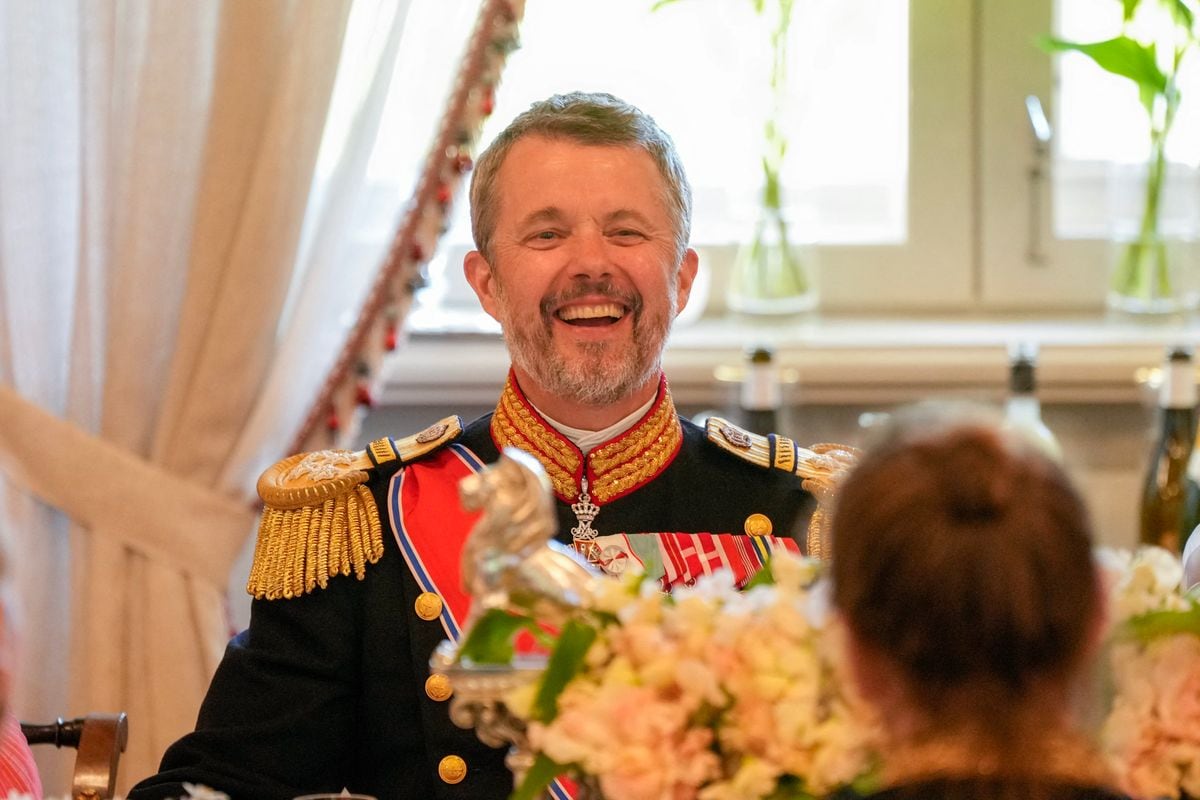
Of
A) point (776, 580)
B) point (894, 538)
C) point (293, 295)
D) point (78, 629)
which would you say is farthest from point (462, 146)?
point (894, 538)

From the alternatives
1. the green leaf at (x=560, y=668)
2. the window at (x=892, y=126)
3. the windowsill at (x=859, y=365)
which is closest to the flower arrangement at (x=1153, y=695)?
the green leaf at (x=560, y=668)

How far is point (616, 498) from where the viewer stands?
5.57 ft

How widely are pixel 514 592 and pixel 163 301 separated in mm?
1317

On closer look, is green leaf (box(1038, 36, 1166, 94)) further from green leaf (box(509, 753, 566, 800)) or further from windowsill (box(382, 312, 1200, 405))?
green leaf (box(509, 753, 566, 800))

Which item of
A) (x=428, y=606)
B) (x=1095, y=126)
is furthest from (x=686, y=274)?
(x=1095, y=126)

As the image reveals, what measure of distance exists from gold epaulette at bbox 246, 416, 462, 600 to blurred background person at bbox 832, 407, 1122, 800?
0.87 m

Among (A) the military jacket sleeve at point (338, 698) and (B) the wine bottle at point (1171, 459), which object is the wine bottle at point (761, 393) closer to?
(B) the wine bottle at point (1171, 459)

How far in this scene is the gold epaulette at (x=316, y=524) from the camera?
1.62 meters

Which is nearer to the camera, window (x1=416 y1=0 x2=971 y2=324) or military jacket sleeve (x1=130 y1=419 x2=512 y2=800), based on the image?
military jacket sleeve (x1=130 y1=419 x2=512 y2=800)

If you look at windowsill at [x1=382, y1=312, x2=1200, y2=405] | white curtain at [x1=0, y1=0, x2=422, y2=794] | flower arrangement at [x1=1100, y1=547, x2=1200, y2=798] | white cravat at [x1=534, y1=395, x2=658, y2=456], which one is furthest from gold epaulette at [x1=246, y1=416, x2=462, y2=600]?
flower arrangement at [x1=1100, y1=547, x2=1200, y2=798]

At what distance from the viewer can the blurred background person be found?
0.82m

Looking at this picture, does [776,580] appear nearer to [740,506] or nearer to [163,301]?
[740,506]

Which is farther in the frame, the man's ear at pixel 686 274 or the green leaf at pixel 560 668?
the man's ear at pixel 686 274

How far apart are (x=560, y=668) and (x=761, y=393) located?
4.02 feet
